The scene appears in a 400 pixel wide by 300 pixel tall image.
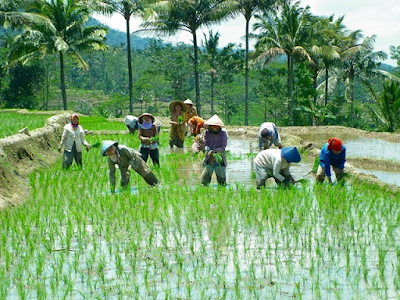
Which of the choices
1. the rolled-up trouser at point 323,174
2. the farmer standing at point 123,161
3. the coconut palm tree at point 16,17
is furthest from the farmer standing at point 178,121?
the coconut palm tree at point 16,17

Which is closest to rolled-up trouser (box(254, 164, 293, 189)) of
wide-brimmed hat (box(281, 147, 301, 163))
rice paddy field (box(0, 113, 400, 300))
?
rice paddy field (box(0, 113, 400, 300))

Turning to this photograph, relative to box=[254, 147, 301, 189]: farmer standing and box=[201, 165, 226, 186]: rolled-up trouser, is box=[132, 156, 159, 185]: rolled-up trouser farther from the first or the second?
box=[254, 147, 301, 189]: farmer standing

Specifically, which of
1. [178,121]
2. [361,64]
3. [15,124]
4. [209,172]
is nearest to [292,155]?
[209,172]

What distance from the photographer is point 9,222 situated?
603 centimetres

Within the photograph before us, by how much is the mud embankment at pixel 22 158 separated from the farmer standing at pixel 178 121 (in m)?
2.65

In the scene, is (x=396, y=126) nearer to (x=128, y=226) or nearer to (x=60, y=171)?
(x=60, y=171)

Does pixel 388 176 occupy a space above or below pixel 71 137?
below

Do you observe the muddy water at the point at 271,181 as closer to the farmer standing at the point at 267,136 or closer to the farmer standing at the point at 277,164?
the farmer standing at the point at 277,164

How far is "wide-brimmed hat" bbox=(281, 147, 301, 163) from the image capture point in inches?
279

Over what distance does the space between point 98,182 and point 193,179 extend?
1.64 metres

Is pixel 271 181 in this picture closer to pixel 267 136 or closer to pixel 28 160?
pixel 267 136

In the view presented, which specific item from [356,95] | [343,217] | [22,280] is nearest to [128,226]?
[22,280]

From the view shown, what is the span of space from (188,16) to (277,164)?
2136 cm

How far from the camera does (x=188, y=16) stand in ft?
90.6
